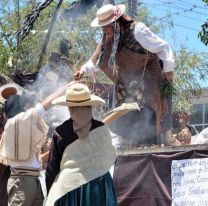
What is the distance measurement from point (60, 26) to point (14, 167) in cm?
778

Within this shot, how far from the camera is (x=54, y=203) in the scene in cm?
499

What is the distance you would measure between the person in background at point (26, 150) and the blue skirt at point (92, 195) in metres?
0.92

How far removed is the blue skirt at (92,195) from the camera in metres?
4.92

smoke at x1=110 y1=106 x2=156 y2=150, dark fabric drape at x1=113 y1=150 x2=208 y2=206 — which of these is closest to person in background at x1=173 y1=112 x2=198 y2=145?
smoke at x1=110 y1=106 x2=156 y2=150

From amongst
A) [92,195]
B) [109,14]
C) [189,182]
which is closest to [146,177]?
[189,182]

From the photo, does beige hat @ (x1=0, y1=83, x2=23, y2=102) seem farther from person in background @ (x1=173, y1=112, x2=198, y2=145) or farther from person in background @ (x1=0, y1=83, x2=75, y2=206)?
person in background @ (x1=173, y1=112, x2=198, y2=145)

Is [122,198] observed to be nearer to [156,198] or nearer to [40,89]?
[156,198]

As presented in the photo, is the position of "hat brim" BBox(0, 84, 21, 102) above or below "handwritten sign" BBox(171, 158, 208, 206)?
above

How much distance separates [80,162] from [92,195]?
0.28 m

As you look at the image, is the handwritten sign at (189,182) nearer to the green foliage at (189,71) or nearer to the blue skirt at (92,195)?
the blue skirt at (92,195)

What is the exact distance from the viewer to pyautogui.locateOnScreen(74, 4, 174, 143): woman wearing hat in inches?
253

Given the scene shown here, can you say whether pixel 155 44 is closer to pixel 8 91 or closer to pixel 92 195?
pixel 92 195

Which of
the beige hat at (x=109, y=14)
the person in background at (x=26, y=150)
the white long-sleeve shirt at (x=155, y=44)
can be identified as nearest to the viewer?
the person in background at (x=26, y=150)

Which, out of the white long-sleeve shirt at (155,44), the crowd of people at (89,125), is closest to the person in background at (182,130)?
the crowd of people at (89,125)
